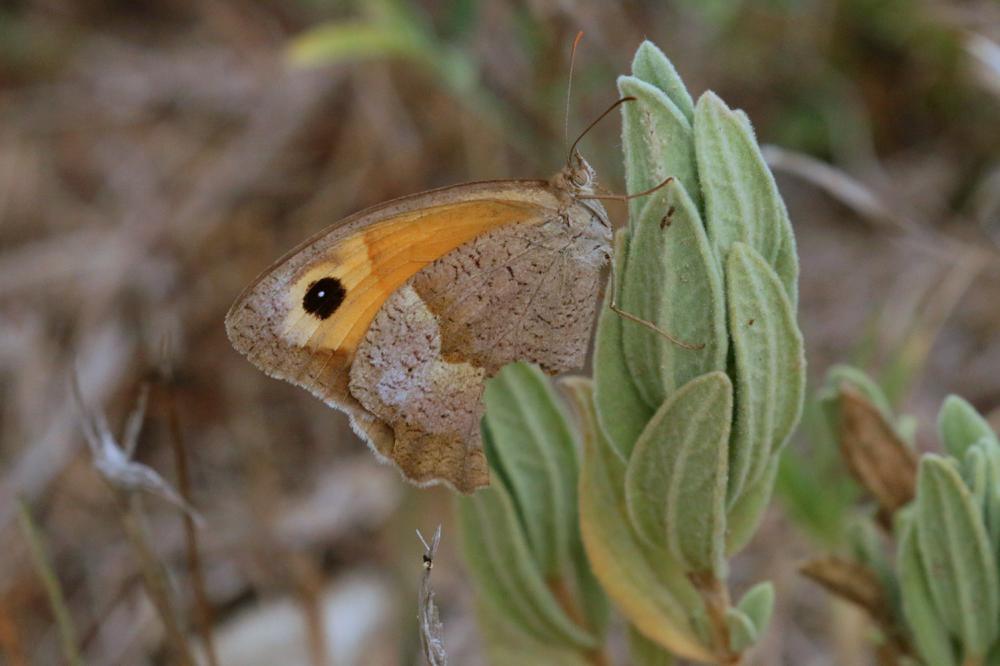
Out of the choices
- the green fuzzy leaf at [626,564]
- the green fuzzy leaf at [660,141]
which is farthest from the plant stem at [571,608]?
the green fuzzy leaf at [660,141]

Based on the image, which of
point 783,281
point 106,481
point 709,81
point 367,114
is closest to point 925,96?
point 709,81

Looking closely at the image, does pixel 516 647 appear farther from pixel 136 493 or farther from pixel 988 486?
pixel 988 486

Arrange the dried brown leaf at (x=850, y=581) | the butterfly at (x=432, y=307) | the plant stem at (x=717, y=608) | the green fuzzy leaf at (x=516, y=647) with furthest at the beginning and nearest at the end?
1. the green fuzzy leaf at (x=516, y=647)
2. the butterfly at (x=432, y=307)
3. the dried brown leaf at (x=850, y=581)
4. the plant stem at (x=717, y=608)

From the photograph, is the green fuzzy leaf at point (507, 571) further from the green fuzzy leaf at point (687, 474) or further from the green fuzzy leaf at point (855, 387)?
the green fuzzy leaf at point (855, 387)

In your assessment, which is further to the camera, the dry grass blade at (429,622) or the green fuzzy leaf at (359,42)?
the green fuzzy leaf at (359,42)

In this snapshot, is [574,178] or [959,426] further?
[574,178]

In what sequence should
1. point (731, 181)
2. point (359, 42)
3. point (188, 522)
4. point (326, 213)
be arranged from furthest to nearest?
point (326, 213) < point (359, 42) < point (188, 522) < point (731, 181)

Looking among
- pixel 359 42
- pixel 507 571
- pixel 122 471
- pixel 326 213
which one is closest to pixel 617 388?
pixel 507 571

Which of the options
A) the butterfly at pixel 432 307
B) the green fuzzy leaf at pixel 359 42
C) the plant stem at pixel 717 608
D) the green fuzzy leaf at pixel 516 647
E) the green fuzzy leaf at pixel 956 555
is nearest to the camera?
the green fuzzy leaf at pixel 956 555
